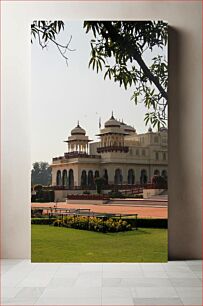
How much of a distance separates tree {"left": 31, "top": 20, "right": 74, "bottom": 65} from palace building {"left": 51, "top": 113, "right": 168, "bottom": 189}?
33.8 inches

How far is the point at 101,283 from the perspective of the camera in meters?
4.74

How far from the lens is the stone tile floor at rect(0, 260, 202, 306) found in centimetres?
416

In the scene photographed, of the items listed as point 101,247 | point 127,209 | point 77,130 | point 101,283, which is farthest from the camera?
point 127,209

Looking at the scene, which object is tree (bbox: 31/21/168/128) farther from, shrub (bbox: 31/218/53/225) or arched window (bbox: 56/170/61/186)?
shrub (bbox: 31/218/53/225)

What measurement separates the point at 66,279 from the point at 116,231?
1.09m

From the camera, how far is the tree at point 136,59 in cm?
588

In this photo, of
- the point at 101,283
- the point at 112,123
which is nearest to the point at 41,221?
the point at 112,123

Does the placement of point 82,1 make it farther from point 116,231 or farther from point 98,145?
point 116,231

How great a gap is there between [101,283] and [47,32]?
268 cm

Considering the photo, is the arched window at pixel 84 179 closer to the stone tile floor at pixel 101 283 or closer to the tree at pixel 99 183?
the tree at pixel 99 183

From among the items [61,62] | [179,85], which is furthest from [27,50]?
[179,85]

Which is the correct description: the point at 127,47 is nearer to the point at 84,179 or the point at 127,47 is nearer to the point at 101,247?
the point at 84,179

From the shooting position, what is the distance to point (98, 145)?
6.02 m

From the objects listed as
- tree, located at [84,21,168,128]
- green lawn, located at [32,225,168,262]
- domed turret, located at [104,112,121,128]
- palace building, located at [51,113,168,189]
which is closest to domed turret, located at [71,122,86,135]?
palace building, located at [51,113,168,189]
